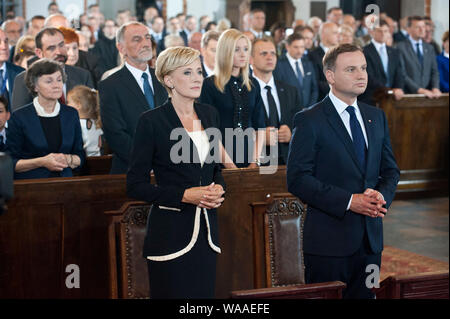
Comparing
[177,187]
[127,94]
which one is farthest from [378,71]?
[177,187]

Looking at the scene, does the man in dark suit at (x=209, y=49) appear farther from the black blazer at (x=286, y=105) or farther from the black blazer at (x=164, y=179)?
the black blazer at (x=164, y=179)

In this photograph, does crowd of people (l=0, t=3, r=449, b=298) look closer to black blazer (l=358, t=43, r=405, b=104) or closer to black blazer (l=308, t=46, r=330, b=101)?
black blazer (l=308, t=46, r=330, b=101)

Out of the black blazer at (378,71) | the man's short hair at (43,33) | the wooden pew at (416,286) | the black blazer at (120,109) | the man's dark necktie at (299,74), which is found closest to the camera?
the wooden pew at (416,286)

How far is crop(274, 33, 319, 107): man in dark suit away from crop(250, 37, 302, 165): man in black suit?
2057 millimetres

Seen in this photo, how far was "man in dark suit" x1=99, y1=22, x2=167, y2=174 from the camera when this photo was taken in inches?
154

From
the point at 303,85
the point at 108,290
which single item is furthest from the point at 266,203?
the point at 303,85

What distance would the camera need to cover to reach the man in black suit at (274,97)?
183 inches

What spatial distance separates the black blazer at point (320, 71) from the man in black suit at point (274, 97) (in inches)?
102

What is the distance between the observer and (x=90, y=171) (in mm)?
4562

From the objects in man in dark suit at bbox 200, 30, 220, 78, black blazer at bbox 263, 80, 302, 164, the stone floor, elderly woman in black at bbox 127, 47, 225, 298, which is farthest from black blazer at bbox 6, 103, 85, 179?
the stone floor

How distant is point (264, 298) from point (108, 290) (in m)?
1.90

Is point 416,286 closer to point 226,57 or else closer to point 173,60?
point 173,60

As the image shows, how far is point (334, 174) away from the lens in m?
2.75

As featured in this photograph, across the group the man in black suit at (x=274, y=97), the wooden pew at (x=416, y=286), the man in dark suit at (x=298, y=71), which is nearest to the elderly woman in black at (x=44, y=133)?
the man in black suit at (x=274, y=97)
